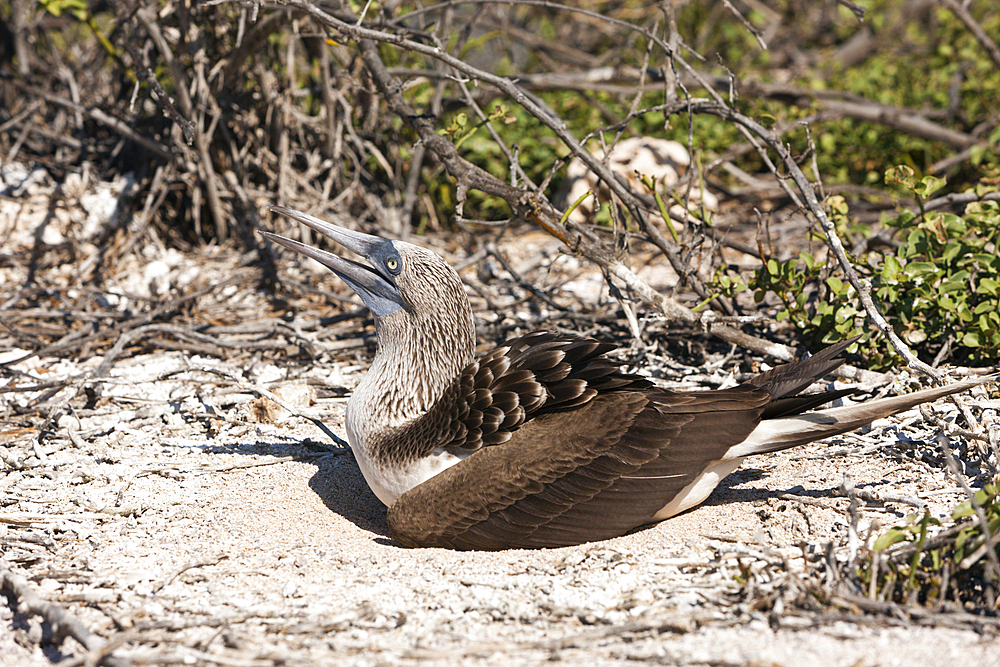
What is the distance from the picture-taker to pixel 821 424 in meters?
3.11

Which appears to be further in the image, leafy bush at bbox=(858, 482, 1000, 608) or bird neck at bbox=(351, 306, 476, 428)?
bird neck at bbox=(351, 306, 476, 428)

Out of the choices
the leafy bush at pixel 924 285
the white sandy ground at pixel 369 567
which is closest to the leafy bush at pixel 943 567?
the white sandy ground at pixel 369 567

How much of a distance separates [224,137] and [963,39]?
6553mm

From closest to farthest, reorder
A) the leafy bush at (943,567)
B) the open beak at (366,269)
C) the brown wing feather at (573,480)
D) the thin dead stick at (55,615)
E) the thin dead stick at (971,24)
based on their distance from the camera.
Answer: the thin dead stick at (55,615)
the leafy bush at (943,567)
the brown wing feather at (573,480)
the open beak at (366,269)
the thin dead stick at (971,24)

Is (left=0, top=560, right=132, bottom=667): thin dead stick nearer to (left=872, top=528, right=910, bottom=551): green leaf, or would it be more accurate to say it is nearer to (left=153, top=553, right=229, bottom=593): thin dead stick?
(left=153, top=553, right=229, bottom=593): thin dead stick

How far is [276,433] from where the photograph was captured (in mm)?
4168

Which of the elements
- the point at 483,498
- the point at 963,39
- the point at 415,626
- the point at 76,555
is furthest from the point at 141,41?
the point at 963,39

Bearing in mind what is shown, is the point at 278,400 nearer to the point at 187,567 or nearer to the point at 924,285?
the point at 187,567

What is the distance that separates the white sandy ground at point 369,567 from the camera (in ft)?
7.59

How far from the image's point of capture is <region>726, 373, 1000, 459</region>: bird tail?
306 cm

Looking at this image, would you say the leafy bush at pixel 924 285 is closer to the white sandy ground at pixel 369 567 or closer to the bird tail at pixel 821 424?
the white sandy ground at pixel 369 567

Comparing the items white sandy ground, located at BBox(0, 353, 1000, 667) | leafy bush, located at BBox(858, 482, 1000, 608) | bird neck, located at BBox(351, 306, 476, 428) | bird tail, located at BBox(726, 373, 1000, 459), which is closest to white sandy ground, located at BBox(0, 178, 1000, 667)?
white sandy ground, located at BBox(0, 353, 1000, 667)

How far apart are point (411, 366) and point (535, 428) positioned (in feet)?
2.11

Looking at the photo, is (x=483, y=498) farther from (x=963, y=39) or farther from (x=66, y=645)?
(x=963, y=39)
